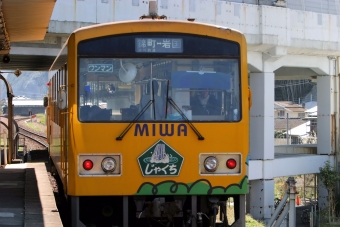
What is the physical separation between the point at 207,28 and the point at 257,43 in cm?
1339

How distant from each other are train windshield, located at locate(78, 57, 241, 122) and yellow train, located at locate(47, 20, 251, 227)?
1 centimetres

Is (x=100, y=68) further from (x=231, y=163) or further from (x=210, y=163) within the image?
(x=231, y=163)

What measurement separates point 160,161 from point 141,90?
836 millimetres

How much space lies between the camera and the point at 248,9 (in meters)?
21.0

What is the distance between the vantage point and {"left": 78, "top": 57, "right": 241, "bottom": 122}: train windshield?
763 centimetres

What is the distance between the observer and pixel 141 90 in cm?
764

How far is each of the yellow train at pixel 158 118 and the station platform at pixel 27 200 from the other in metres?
0.51

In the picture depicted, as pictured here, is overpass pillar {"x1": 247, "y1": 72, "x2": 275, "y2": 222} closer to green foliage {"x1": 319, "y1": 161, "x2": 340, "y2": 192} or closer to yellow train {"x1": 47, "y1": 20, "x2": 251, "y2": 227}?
green foliage {"x1": 319, "y1": 161, "x2": 340, "y2": 192}

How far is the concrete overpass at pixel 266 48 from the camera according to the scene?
1848cm

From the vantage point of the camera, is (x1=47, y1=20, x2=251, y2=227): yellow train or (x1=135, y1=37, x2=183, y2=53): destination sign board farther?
(x1=135, y1=37, x2=183, y2=53): destination sign board

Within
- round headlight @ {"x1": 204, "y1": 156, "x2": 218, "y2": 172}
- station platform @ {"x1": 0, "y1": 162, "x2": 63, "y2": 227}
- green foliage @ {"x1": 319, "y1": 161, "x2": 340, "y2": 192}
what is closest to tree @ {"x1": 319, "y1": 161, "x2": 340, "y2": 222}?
green foliage @ {"x1": 319, "y1": 161, "x2": 340, "y2": 192}

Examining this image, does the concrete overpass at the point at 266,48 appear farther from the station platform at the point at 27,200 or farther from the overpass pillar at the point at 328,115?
the station platform at the point at 27,200

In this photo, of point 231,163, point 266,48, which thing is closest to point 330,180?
point 266,48

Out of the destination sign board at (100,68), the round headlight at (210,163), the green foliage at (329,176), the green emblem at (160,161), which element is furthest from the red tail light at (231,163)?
the green foliage at (329,176)
